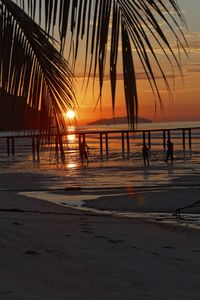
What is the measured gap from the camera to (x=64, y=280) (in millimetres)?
4262

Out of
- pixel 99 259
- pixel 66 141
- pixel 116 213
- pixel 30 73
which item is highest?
pixel 30 73

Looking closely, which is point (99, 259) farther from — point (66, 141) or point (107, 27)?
point (107, 27)

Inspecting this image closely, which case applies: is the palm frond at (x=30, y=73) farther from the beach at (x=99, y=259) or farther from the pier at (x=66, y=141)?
the beach at (x=99, y=259)

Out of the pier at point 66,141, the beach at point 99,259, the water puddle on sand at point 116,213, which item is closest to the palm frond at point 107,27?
the pier at point 66,141

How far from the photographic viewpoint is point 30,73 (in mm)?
4113

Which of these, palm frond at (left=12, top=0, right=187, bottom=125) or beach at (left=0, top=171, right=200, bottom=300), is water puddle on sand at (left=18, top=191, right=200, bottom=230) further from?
palm frond at (left=12, top=0, right=187, bottom=125)

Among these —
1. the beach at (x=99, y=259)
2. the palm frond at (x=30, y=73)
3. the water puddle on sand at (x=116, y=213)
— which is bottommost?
the water puddle on sand at (x=116, y=213)

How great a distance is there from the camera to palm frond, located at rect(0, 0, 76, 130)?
3951 mm

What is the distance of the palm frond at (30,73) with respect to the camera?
156 inches

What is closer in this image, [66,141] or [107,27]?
[107,27]

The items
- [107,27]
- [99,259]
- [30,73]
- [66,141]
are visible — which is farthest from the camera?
[99,259]

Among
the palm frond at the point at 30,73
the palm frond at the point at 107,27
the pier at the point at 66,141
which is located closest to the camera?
the palm frond at the point at 107,27

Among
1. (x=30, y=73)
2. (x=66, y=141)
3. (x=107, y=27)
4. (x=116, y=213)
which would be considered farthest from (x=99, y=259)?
(x=116, y=213)

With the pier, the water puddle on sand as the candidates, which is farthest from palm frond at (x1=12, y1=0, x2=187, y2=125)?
the water puddle on sand
